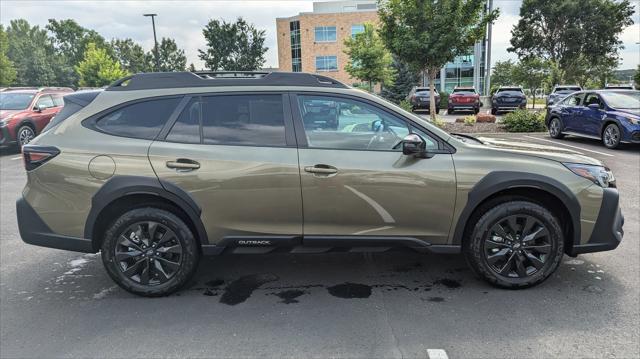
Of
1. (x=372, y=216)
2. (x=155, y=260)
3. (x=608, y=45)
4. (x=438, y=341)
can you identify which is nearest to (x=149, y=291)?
(x=155, y=260)

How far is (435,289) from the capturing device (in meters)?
3.83

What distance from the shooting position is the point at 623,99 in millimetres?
11922

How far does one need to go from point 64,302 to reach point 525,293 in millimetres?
3750

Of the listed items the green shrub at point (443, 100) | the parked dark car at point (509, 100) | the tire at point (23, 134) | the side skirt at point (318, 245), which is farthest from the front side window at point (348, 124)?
the green shrub at point (443, 100)

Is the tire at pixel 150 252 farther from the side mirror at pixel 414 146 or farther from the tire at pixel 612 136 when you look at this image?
the tire at pixel 612 136

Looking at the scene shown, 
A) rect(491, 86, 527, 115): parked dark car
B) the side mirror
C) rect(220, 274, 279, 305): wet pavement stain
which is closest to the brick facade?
rect(491, 86, 527, 115): parked dark car

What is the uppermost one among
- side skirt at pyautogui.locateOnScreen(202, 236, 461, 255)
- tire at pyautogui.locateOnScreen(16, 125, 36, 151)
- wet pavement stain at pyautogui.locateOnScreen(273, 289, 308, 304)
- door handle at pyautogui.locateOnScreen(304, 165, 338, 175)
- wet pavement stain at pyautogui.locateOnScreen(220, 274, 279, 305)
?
door handle at pyautogui.locateOnScreen(304, 165, 338, 175)

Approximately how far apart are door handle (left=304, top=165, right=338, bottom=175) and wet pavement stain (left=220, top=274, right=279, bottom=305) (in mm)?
1154

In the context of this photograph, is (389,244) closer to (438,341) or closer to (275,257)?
(438,341)

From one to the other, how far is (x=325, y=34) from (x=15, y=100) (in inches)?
1869

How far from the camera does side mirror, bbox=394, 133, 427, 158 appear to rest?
3465mm

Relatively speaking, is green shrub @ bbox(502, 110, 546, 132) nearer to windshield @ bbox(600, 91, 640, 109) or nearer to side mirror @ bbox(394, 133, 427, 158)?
windshield @ bbox(600, 91, 640, 109)

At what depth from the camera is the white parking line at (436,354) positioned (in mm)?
2825

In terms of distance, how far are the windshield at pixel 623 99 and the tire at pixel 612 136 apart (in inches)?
24.5
